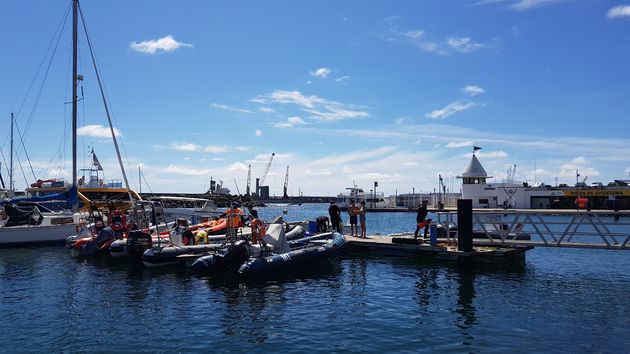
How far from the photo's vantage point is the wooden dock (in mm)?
21984

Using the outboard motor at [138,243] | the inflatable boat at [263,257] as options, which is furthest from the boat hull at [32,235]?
the inflatable boat at [263,257]

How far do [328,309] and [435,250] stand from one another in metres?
9.49

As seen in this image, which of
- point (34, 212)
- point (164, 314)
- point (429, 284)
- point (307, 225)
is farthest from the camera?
point (34, 212)

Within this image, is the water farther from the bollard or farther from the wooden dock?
the bollard

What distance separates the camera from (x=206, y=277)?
19.8 m

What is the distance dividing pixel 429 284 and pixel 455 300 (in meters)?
2.49

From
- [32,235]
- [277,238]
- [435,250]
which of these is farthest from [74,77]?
[435,250]

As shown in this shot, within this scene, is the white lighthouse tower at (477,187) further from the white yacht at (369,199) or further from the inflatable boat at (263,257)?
the inflatable boat at (263,257)

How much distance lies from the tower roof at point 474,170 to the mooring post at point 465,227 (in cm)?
6598

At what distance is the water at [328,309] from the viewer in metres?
11.7

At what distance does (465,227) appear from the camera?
2195 cm

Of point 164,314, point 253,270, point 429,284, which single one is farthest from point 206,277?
point 429,284

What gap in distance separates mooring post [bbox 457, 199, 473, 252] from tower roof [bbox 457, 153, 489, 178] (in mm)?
65984

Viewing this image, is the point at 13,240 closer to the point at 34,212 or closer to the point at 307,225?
the point at 34,212
